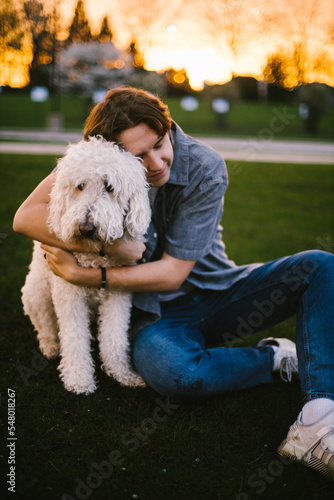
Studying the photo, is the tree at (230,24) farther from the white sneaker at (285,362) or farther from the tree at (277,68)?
the white sneaker at (285,362)

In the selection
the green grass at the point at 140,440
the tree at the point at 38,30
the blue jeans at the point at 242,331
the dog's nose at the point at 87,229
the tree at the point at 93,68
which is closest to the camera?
the green grass at the point at 140,440

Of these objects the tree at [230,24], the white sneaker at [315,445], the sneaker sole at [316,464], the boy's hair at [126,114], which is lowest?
the sneaker sole at [316,464]

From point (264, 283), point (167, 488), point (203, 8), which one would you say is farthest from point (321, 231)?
point (203, 8)

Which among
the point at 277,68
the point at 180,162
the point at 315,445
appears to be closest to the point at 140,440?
the point at 315,445

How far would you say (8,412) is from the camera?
2.37 m

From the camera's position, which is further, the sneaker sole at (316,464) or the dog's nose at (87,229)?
the dog's nose at (87,229)

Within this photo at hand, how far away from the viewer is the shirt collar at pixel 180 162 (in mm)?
2520

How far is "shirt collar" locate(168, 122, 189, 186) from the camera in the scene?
2.52m

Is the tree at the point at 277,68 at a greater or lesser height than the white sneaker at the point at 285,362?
greater

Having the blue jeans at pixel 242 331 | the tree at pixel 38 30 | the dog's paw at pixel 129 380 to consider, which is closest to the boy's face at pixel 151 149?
the blue jeans at pixel 242 331

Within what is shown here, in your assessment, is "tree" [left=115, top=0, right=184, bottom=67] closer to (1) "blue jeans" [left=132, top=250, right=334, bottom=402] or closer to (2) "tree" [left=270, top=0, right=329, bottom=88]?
(2) "tree" [left=270, top=0, right=329, bottom=88]

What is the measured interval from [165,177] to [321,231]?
4.53 meters

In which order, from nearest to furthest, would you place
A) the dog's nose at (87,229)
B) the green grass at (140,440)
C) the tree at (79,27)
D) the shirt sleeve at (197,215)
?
1. the green grass at (140,440)
2. the dog's nose at (87,229)
3. the shirt sleeve at (197,215)
4. the tree at (79,27)

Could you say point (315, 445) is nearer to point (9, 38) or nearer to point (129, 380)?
point (129, 380)
